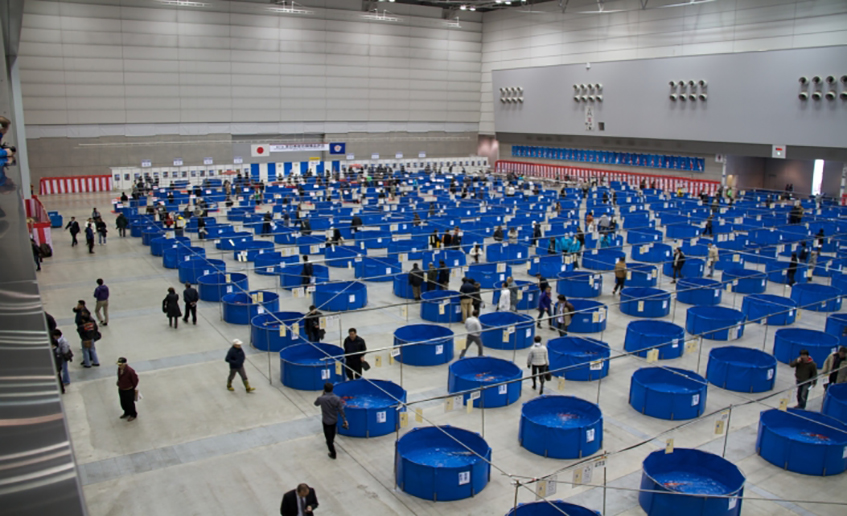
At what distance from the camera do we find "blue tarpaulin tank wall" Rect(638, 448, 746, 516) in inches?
381

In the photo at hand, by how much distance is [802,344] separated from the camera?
1648 centimetres

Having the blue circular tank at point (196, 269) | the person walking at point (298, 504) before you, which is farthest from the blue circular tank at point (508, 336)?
the blue circular tank at point (196, 269)

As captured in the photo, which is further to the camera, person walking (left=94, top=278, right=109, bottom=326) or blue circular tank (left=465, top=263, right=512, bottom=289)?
blue circular tank (left=465, top=263, right=512, bottom=289)

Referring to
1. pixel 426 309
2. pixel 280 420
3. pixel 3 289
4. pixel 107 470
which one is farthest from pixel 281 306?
pixel 3 289

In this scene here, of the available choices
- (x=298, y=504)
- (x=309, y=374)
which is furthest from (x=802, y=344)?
(x=298, y=504)

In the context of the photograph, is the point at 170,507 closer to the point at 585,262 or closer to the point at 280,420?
the point at 280,420

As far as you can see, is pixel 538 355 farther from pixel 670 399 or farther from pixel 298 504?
pixel 298 504

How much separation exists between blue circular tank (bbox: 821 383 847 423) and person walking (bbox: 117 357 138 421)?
13413 mm

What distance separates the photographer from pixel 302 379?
580 inches

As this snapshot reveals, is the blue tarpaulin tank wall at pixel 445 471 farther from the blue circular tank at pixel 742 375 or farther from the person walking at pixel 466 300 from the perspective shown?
the person walking at pixel 466 300

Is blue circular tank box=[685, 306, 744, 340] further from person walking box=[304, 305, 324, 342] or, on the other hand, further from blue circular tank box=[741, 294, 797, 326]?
person walking box=[304, 305, 324, 342]

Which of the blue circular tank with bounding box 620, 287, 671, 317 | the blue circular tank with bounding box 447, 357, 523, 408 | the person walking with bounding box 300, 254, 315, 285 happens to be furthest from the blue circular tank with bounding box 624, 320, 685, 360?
the person walking with bounding box 300, 254, 315, 285

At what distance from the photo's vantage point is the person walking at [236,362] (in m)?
14.1

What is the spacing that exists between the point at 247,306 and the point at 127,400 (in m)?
6.17
